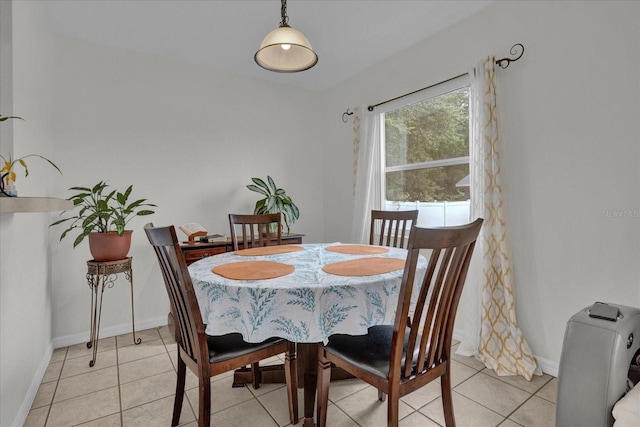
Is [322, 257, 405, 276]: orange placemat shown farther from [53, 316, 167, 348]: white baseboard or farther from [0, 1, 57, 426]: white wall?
[53, 316, 167, 348]: white baseboard

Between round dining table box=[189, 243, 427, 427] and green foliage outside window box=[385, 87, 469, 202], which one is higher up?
green foliage outside window box=[385, 87, 469, 202]

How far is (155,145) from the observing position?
2887 millimetres

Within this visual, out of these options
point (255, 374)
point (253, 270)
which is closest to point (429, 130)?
point (253, 270)

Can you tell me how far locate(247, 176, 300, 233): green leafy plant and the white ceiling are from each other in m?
1.21

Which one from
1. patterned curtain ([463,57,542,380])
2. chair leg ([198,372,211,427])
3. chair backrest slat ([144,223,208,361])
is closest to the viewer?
chair backrest slat ([144,223,208,361])

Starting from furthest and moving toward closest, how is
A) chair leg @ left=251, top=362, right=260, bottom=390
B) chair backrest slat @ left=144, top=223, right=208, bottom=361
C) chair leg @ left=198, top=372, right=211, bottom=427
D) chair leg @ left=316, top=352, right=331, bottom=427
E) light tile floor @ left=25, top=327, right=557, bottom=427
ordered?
chair leg @ left=251, top=362, right=260, bottom=390, light tile floor @ left=25, top=327, right=557, bottom=427, chair leg @ left=316, top=352, right=331, bottom=427, chair leg @ left=198, top=372, right=211, bottom=427, chair backrest slat @ left=144, top=223, right=208, bottom=361

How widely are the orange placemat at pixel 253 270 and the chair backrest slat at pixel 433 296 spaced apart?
0.55 metres

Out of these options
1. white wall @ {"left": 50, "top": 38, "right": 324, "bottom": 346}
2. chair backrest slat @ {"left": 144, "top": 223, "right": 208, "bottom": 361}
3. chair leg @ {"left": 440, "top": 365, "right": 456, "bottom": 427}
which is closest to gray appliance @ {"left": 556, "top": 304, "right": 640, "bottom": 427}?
chair leg @ {"left": 440, "top": 365, "right": 456, "bottom": 427}

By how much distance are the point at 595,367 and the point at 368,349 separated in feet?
2.36

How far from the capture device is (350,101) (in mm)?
3477

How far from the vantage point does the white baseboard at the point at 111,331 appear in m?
2.47

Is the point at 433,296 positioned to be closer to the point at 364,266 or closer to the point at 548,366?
the point at 364,266

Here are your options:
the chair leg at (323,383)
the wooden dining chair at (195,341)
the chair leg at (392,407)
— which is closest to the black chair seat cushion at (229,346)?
the wooden dining chair at (195,341)

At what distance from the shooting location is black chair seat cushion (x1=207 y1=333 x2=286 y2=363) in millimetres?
1303
